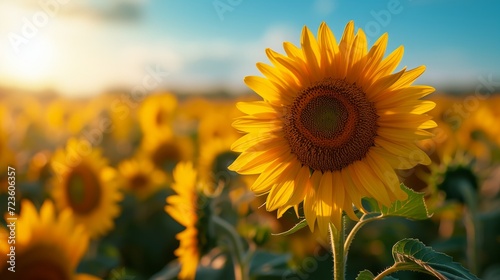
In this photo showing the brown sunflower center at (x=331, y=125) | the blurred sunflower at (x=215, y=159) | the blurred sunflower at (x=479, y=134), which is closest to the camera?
the brown sunflower center at (x=331, y=125)

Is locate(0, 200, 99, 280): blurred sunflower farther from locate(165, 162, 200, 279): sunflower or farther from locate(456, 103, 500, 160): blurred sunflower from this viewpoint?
locate(456, 103, 500, 160): blurred sunflower

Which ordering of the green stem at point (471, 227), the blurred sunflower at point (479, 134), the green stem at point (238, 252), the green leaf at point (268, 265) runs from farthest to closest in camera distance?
the blurred sunflower at point (479, 134)
the green stem at point (471, 227)
the green leaf at point (268, 265)
the green stem at point (238, 252)

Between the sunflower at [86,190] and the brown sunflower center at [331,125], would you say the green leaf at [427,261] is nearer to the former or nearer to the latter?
the brown sunflower center at [331,125]

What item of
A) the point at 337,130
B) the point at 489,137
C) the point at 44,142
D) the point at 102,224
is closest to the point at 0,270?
the point at 337,130

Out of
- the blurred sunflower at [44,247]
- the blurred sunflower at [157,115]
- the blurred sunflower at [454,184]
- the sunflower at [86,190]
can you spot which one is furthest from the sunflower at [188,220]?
the blurred sunflower at [157,115]

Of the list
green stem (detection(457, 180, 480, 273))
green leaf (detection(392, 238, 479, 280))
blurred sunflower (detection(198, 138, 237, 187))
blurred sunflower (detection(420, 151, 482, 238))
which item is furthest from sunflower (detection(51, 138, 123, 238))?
green leaf (detection(392, 238, 479, 280))

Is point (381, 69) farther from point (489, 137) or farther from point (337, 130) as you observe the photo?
point (489, 137)

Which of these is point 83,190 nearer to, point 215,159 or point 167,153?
point 215,159
